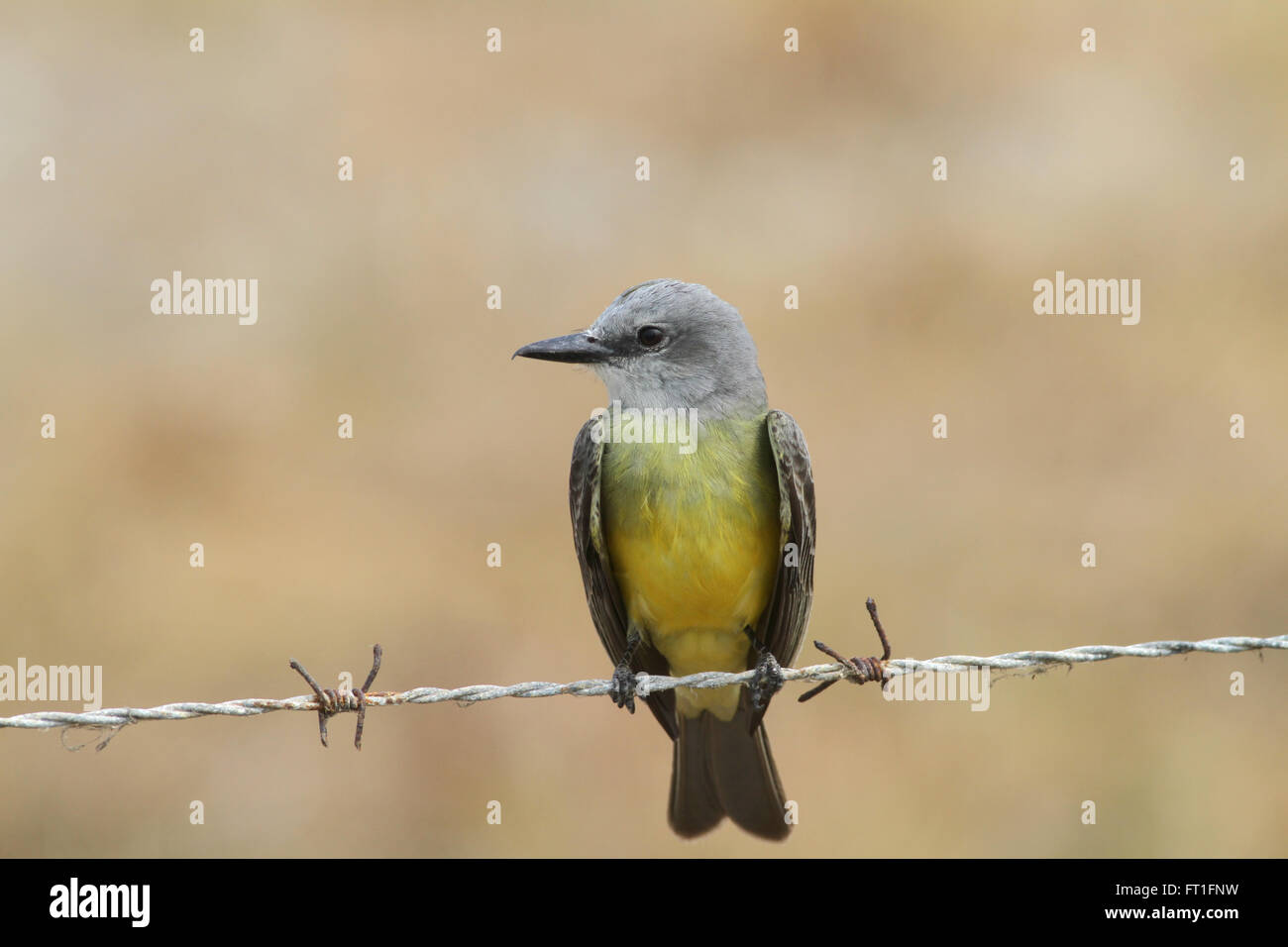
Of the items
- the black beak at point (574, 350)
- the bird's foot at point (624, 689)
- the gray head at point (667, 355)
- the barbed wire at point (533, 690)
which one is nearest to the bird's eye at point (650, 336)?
the gray head at point (667, 355)

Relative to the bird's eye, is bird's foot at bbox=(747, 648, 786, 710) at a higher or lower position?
Result: lower

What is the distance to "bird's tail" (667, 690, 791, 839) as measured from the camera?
5664 mm

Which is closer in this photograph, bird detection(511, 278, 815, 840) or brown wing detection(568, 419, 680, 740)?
bird detection(511, 278, 815, 840)

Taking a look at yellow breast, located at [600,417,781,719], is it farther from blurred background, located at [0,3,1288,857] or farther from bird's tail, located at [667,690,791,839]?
blurred background, located at [0,3,1288,857]

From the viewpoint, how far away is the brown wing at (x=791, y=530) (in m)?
5.28

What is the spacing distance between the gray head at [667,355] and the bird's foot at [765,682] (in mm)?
982

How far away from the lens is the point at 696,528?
5.24 metres

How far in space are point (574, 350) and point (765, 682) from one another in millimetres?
1500

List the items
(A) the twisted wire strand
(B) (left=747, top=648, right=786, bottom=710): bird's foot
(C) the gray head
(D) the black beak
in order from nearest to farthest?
(A) the twisted wire strand < (B) (left=747, top=648, right=786, bottom=710): bird's foot < (D) the black beak < (C) the gray head

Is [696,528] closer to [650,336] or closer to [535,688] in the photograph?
[650,336]

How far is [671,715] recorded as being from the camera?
5914mm

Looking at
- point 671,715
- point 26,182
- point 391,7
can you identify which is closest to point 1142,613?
point 671,715

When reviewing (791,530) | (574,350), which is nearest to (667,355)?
(574,350)

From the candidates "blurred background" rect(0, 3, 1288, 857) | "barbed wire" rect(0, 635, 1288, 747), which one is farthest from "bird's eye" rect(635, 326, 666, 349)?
"blurred background" rect(0, 3, 1288, 857)
